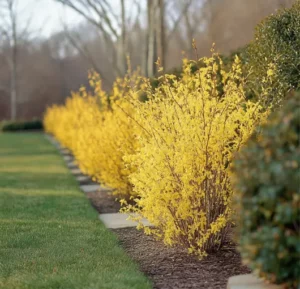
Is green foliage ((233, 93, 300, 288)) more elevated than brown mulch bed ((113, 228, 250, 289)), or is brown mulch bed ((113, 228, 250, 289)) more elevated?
green foliage ((233, 93, 300, 288))

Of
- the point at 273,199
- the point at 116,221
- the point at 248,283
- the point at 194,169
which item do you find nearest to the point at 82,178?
the point at 116,221

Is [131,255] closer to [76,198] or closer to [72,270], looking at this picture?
[72,270]

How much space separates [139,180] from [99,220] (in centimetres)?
172

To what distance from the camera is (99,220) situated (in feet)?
21.2

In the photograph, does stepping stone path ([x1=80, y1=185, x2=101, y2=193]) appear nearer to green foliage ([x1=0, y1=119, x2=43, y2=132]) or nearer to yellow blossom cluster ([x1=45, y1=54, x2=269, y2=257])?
yellow blossom cluster ([x1=45, y1=54, x2=269, y2=257])

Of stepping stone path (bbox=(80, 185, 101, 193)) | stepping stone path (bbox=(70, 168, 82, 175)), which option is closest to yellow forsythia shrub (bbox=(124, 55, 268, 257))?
stepping stone path (bbox=(80, 185, 101, 193))

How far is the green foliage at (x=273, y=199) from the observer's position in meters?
2.96

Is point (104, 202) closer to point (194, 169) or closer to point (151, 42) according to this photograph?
point (194, 169)

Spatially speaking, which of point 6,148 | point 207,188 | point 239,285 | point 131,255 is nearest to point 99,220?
point 131,255

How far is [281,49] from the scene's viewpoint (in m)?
5.57

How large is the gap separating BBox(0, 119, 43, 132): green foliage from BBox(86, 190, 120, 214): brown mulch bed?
24300 mm

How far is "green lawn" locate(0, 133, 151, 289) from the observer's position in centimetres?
408

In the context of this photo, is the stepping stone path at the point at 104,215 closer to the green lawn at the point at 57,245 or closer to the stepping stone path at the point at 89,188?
the stepping stone path at the point at 89,188

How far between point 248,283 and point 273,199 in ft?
3.24
